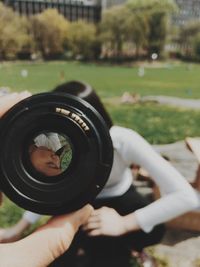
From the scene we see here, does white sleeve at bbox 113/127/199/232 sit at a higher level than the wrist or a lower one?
higher

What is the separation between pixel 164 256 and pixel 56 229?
1025mm

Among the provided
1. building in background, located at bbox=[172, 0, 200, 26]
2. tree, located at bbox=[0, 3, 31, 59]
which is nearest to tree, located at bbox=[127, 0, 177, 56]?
building in background, located at bbox=[172, 0, 200, 26]

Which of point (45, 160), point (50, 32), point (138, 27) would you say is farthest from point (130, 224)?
point (138, 27)

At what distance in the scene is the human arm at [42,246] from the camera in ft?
2.28

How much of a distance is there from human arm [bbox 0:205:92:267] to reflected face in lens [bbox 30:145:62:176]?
0.08m

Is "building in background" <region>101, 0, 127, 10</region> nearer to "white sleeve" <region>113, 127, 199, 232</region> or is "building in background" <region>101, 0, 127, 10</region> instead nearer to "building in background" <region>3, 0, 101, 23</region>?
"building in background" <region>3, 0, 101, 23</region>

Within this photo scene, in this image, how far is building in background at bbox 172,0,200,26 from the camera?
62.5 ft

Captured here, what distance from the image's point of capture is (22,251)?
706 mm

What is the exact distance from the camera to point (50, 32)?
16828mm

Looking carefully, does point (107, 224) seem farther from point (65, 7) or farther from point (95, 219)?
point (65, 7)

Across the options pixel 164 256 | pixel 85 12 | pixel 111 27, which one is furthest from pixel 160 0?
pixel 164 256

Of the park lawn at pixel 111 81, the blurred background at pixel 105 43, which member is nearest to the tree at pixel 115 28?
the blurred background at pixel 105 43

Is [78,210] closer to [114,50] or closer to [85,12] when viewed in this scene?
[114,50]

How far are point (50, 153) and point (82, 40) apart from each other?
58.9ft
